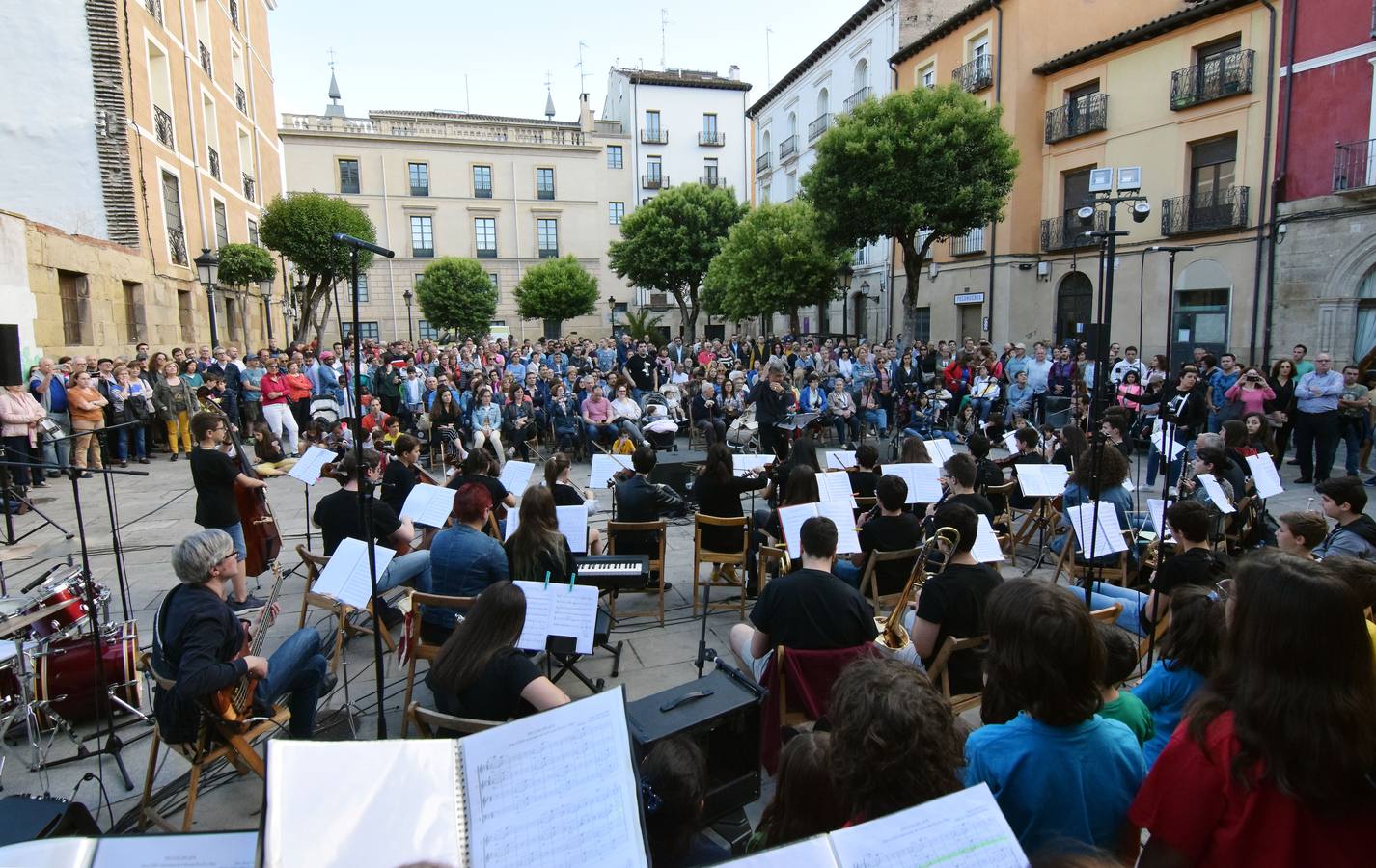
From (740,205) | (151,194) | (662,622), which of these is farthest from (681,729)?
(740,205)

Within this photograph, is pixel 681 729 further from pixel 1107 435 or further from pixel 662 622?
pixel 1107 435

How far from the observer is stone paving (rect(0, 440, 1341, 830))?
3.43m

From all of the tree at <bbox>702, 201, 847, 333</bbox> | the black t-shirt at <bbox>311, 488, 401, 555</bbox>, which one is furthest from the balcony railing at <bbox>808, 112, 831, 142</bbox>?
the black t-shirt at <bbox>311, 488, 401, 555</bbox>

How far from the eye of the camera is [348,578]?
157 inches

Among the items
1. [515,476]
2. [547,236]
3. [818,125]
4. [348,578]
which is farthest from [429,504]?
[547,236]

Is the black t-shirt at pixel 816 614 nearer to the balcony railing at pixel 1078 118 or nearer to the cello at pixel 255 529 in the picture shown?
the cello at pixel 255 529

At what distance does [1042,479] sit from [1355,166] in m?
12.7

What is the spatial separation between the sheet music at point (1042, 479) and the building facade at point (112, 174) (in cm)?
1293

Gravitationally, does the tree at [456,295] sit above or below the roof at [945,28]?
below

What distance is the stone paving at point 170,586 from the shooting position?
3434mm

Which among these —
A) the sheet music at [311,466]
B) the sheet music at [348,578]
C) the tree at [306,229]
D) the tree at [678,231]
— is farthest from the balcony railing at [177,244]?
the tree at [678,231]

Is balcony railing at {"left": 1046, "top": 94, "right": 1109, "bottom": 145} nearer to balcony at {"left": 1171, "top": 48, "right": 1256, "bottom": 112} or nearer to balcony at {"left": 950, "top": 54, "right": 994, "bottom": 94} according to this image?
balcony at {"left": 1171, "top": 48, "right": 1256, "bottom": 112}

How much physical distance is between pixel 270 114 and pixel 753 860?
30.5 meters

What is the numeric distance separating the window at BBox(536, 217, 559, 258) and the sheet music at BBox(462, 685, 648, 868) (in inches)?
1528
